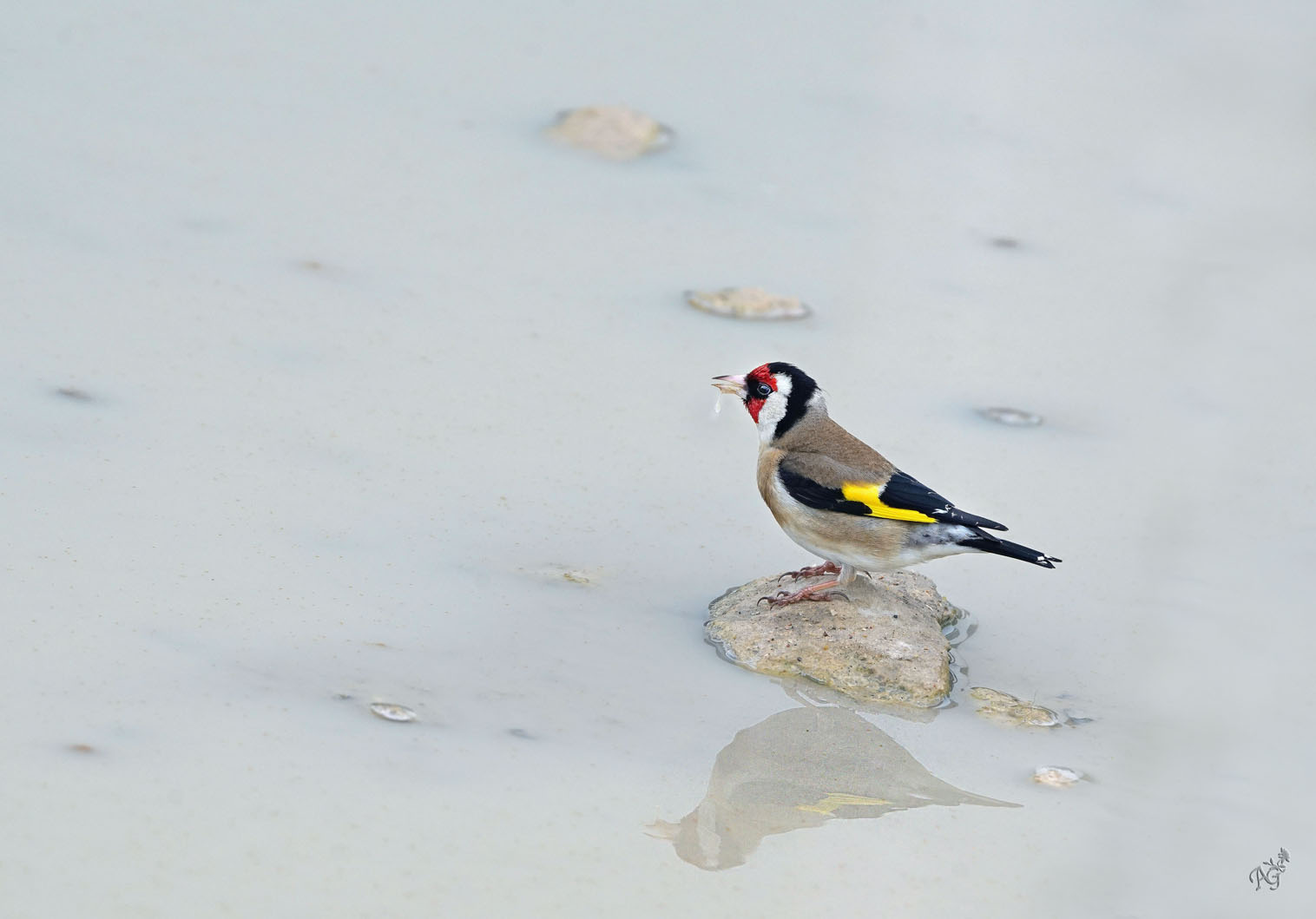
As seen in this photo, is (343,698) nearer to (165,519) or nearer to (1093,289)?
(165,519)

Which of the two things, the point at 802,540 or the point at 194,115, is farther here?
the point at 194,115

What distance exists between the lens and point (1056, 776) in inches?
181

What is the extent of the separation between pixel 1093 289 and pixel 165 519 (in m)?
4.44

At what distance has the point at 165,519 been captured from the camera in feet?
17.4

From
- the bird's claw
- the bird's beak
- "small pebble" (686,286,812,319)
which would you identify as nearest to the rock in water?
the bird's claw

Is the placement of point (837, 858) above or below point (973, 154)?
below

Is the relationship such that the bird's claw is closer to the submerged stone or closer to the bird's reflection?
the bird's reflection

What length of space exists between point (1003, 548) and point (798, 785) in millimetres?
986

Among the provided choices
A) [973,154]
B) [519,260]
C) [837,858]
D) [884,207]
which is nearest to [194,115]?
[519,260]

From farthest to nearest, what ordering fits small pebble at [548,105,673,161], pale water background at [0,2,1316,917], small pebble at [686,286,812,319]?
small pebble at [548,105,673,161]
small pebble at [686,286,812,319]
pale water background at [0,2,1316,917]

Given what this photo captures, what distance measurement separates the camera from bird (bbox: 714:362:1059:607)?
5.05 meters

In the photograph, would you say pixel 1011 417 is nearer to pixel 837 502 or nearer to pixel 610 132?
pixel 837 502

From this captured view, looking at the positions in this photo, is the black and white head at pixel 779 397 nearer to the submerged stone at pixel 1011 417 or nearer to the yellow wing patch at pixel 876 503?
the yellow wing patch at pixel 876 503
